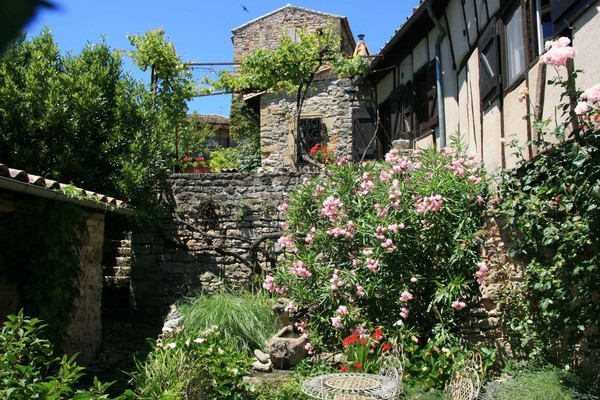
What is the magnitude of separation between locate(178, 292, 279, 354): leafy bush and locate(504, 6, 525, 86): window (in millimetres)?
4427

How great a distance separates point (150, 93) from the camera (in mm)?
10148

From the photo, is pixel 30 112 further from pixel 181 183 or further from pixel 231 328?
pixel 231 328

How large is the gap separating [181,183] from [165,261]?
1.45 meters

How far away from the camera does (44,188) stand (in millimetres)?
4961

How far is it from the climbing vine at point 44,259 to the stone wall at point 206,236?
4.79 metres

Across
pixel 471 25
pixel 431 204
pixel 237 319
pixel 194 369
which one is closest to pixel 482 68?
pixel 471 25

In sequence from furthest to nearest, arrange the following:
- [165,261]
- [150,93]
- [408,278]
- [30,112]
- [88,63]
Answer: [165,261] < [150,93] < [88,63] < [30,112] < [408,278]

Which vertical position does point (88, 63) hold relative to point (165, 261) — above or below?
above

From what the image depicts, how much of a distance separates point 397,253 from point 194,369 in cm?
266

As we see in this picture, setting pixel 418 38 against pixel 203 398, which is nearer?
pixel 203 398

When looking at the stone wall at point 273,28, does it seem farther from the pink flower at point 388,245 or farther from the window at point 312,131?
the pink flower at point 388,245

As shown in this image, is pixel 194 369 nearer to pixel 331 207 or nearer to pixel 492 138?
pixel 331 207

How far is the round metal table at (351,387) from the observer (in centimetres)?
439

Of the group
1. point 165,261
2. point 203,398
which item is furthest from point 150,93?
point 203,398
